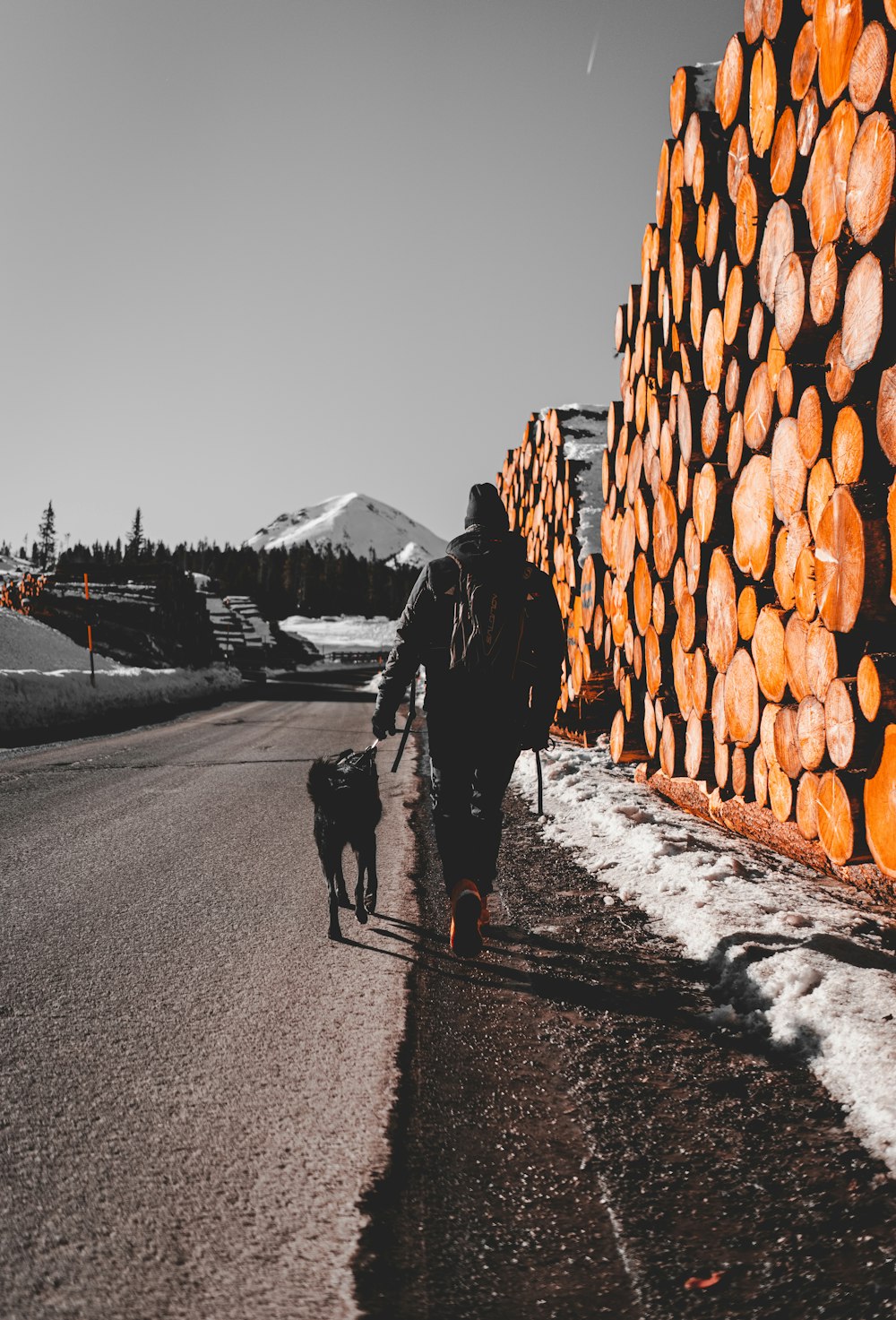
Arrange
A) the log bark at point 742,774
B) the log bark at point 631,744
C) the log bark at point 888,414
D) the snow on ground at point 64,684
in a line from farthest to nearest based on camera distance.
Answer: the snow on ground at point 64,684 → the log bark at point 631,744 → the log bark at point 742,774 → the log bark at point 888,414

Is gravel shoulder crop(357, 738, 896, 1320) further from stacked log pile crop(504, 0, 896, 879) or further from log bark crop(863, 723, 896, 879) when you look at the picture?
stacked log pile crop(504, 0, 896, 879)

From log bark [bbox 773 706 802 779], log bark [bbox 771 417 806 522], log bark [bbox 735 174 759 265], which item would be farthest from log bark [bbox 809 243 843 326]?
log bark [bbox 773 706 802 779]

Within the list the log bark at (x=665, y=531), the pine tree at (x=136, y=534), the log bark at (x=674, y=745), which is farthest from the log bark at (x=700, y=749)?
the pine tree at (x=136, y=534)

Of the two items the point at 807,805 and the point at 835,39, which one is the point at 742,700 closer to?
the point at 807,805

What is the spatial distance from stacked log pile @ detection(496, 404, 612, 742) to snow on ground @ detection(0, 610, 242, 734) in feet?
27.9

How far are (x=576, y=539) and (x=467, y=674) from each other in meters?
5.68

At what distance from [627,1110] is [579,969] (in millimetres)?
938

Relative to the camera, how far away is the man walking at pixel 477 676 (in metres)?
3.47

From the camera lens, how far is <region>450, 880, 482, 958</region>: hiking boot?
3240mm

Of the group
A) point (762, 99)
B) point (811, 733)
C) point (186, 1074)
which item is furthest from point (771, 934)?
point (762, 99)

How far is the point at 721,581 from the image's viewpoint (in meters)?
4.82

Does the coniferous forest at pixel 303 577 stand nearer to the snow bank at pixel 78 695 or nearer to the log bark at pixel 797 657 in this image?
the snow bank at pixel 78 695

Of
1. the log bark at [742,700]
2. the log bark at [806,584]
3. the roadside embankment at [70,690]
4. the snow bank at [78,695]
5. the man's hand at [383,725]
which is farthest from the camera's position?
the snow bank at [78,695]

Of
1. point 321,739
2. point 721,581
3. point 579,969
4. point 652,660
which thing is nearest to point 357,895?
point 579,969
